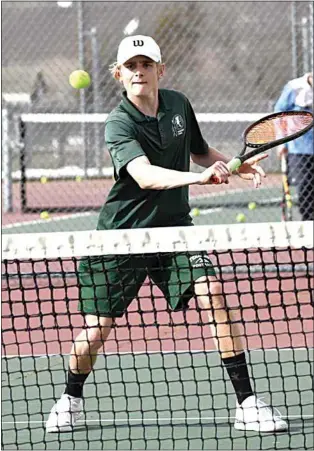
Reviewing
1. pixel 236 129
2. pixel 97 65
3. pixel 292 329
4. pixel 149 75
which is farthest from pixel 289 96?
pixel 236 129

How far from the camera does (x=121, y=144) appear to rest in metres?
4.07

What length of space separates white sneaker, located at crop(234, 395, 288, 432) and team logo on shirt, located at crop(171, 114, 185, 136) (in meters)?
1.02

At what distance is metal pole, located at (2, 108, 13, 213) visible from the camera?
463 inches

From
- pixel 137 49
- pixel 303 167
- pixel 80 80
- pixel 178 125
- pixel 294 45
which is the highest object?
pixel 294 45

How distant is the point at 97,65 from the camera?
38.2 ft

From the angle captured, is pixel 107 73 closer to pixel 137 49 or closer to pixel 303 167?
pixel 303 167

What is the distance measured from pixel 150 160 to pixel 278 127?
0.63 m

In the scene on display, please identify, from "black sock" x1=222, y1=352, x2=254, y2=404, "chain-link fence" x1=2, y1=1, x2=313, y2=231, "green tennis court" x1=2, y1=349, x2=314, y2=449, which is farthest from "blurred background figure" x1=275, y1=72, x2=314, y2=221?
"black sock" x1=222, y1=352, x2=254, y2=404

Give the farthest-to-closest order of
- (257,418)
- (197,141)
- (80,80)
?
(80,80)
(197,141)
(257,418)

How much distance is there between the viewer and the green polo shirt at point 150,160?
4.15 meters

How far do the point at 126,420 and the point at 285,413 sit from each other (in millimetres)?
599

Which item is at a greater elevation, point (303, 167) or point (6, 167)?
point (6, 167)

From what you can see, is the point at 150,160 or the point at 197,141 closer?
the point at 150,160

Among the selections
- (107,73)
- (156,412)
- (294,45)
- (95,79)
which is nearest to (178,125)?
(156,412)
